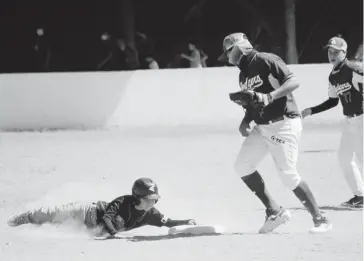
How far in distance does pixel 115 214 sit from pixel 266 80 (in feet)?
6.08

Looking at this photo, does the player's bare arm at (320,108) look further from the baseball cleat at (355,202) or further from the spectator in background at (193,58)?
the spectator in background at (193,58)

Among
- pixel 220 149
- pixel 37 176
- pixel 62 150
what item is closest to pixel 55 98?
pixel 62 150

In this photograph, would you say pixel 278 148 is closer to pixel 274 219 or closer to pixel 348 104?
pixel 274 219

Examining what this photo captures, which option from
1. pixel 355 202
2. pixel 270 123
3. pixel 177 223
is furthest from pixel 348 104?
pixel 177 223

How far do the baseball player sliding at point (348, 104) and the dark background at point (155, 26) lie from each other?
52.0 feet

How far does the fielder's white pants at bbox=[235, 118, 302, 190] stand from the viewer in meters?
8.20

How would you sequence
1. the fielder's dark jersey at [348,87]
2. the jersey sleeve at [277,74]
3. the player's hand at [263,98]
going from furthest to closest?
the fielder's dark jersey at [348,87] < the jersey sleeve at [277,74] < the player's hand at [263,98]

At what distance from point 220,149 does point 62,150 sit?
2.79m

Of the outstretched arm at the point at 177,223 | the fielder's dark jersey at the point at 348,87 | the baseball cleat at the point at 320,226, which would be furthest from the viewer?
the fielder's dark jersey at the point at 348,87

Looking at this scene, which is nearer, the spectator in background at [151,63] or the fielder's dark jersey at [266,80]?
the fielder's dark jersey at [266,80]

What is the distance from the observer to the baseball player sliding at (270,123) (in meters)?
8.15

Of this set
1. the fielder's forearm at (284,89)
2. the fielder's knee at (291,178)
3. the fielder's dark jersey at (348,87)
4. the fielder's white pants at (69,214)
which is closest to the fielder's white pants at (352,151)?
the fielder's dark jersey at (348,87)

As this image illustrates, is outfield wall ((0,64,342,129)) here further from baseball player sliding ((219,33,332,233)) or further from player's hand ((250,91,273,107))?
player's hand ((250,91,273,107))

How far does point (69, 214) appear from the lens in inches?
353
